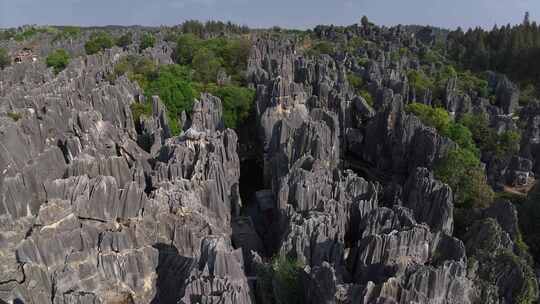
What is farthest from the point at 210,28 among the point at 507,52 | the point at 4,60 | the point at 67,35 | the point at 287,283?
the point at 287,283

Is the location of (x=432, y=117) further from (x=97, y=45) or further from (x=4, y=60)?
(x=4, y=60)

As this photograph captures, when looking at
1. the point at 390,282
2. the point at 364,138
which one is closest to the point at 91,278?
the point at 390,282

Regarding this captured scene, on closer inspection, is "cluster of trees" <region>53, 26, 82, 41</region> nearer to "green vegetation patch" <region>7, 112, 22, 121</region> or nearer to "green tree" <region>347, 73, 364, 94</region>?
"green tree" <region>347, 73, 364, 94</region>

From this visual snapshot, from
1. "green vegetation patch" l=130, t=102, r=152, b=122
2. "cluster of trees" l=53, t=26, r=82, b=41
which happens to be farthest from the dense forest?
"cluster of trees" l=53, t=26, r=82, b=41

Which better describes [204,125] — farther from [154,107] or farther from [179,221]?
[179,221]

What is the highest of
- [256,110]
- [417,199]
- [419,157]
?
[256,110]

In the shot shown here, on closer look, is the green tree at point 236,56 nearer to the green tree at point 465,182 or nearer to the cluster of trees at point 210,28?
the green tree at point 465,182
